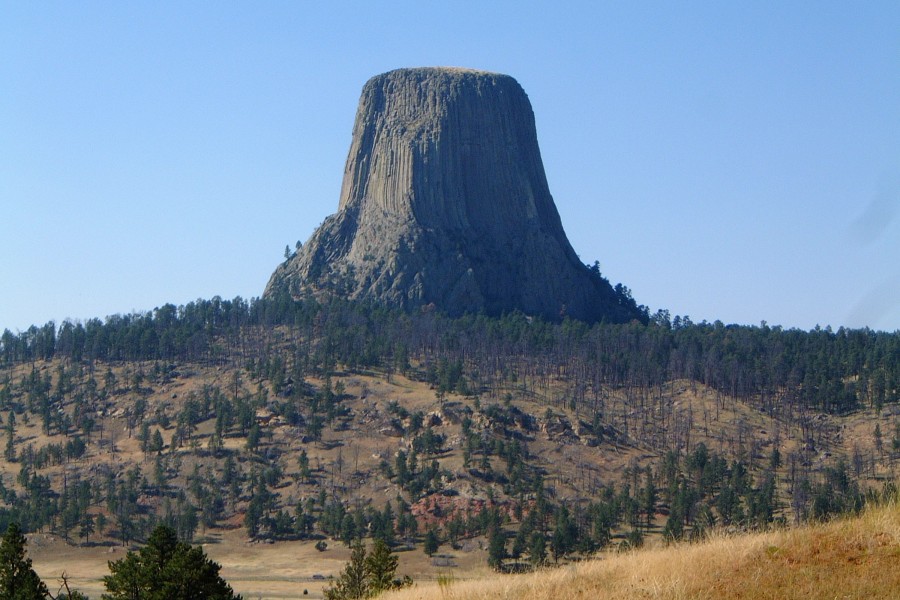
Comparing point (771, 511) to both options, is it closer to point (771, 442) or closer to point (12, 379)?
point (771, 442)

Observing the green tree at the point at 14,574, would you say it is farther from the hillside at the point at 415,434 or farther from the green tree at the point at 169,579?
the hillside at the point at 415,434

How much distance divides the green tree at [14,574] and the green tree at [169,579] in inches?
91.8

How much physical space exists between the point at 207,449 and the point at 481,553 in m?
45.6

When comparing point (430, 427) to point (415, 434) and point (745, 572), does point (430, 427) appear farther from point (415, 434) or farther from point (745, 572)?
point (745, 572)

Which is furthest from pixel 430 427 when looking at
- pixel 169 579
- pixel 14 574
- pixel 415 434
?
pixel 169 579

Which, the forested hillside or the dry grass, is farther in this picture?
the forested hillside

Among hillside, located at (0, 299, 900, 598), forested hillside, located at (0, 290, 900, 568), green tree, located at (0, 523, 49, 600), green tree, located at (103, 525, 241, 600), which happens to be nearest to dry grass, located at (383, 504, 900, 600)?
green tree, located at (103, 525, 241, 600)

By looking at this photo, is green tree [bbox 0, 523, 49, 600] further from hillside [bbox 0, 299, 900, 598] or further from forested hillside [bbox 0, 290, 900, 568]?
forested hillside [bbox 0, 290, 900, 568]

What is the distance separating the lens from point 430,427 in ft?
478

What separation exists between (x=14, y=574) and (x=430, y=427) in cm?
10710

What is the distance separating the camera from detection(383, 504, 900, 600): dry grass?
22722 mm

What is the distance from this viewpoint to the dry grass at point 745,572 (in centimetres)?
2272

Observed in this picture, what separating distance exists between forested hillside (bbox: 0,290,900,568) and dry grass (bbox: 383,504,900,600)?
7049cm

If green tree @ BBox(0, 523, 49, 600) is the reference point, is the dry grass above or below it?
above
